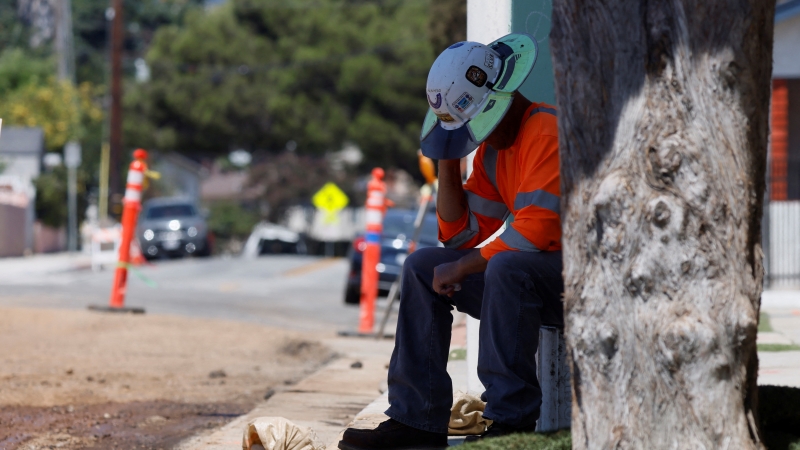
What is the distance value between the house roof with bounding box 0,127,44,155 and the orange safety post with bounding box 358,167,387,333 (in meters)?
25.2

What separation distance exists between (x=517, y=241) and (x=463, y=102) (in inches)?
18.4

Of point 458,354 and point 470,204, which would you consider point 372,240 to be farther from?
point 470,204

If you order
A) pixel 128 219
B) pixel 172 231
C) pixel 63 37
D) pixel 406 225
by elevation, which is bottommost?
pixel 128 219

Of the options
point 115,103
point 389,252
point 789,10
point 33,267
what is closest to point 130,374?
point 389,252

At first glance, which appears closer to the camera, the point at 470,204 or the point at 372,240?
the point at 470,204

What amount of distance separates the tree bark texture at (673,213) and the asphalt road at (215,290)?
Answer: 8.61 meters

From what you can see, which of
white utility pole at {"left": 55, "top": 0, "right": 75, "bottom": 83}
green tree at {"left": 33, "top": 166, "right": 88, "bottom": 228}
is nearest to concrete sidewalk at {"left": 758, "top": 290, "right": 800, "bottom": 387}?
green tree at {"left": 33, "top": 166, "right": 88, "bottom": 228}

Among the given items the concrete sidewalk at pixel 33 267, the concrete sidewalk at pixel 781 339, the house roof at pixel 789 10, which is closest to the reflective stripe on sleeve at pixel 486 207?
the concrete sidewalk at pixel 781 339

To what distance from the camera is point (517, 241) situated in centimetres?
315

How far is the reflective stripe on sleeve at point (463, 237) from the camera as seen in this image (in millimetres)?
3588

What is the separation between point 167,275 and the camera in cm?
2022

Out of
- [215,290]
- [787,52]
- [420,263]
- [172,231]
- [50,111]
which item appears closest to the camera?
[420,263]

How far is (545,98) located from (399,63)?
127 feet

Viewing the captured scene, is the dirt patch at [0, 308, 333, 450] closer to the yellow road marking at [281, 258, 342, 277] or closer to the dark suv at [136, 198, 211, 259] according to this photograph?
the yellow road marking at [281, 258, 342, 277]
